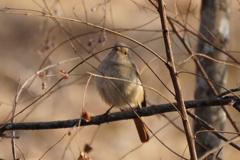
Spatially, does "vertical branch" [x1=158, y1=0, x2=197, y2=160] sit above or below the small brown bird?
below

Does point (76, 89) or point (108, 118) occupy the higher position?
point (76, 89)

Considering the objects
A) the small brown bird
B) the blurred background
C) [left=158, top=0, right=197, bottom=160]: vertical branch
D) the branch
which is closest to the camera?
[left=158, top=0, right=197, bottom=160]: vertical branch

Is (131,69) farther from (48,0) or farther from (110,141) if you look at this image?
(48,0)

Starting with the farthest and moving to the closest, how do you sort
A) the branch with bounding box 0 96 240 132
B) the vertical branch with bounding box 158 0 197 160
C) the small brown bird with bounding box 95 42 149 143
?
1. the small brown bird with bounding box 95 42 149 143
2. the branch with bounding box 0 96 240 132
3. the vertical branch with bounding box 158 0 197 160

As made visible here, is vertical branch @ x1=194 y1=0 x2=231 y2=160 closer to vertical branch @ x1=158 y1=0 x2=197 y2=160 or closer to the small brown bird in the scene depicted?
the small brown bird

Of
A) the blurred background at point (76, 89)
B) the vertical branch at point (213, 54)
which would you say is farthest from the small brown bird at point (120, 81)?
the blurred background at point (76, 89)

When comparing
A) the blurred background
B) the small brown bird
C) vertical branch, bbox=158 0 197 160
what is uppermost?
the blurred background

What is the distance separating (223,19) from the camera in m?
4.50

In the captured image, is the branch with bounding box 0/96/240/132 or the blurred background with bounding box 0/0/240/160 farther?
the blurred background with bounding box 0/0/240/160

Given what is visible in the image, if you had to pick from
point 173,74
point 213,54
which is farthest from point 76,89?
point 173,74

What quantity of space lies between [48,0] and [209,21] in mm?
8276

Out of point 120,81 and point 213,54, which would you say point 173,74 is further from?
point 213,54

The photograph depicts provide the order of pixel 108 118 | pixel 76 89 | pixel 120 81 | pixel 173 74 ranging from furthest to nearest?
pixel 76 89
pixel 120 81
pixel 108 118
pixel 173 74

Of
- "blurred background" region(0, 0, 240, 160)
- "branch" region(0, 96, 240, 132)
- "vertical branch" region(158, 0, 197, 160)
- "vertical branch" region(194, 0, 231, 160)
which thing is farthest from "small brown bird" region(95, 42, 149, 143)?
"blurred background" region(0, 0, 240, 160)
